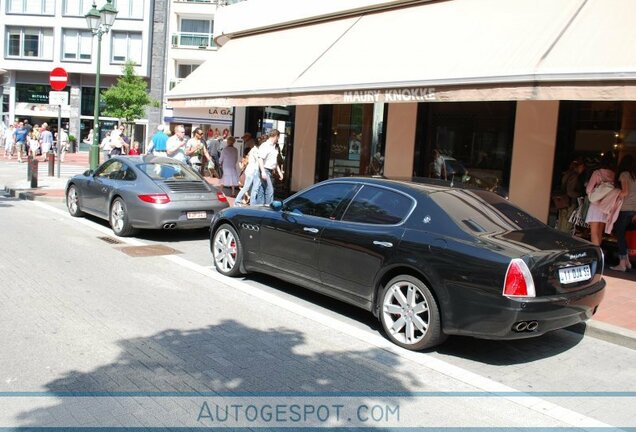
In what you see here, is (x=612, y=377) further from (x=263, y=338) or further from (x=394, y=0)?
(x=394, y=0)

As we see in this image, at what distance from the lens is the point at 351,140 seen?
14305 millimetres

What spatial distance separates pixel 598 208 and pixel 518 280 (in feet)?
15.3

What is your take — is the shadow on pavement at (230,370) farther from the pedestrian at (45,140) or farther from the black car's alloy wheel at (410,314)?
the pedestrian at (45,140)

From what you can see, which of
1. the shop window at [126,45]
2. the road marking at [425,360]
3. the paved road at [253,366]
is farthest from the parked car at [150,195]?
the shop window at [126,45]

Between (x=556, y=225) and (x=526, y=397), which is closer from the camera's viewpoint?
(x=526, y=397)

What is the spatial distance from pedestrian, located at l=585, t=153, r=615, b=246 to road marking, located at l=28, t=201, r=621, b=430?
15.3 ft

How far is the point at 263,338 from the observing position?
538 centimetres

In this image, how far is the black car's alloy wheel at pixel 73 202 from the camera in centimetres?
1208

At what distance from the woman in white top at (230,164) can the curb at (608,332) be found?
452 inches

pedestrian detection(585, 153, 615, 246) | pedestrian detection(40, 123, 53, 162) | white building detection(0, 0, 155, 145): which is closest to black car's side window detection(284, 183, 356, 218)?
pedestrian detection(585, 153, 615, 246)

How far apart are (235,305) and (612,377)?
3.67 meters

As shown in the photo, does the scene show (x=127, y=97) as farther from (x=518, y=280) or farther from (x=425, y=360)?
(x=518, y=280)

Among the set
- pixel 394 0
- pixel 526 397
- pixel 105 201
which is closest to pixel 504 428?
pixel 526 397

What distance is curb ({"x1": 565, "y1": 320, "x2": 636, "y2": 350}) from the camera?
5734 millimetres
